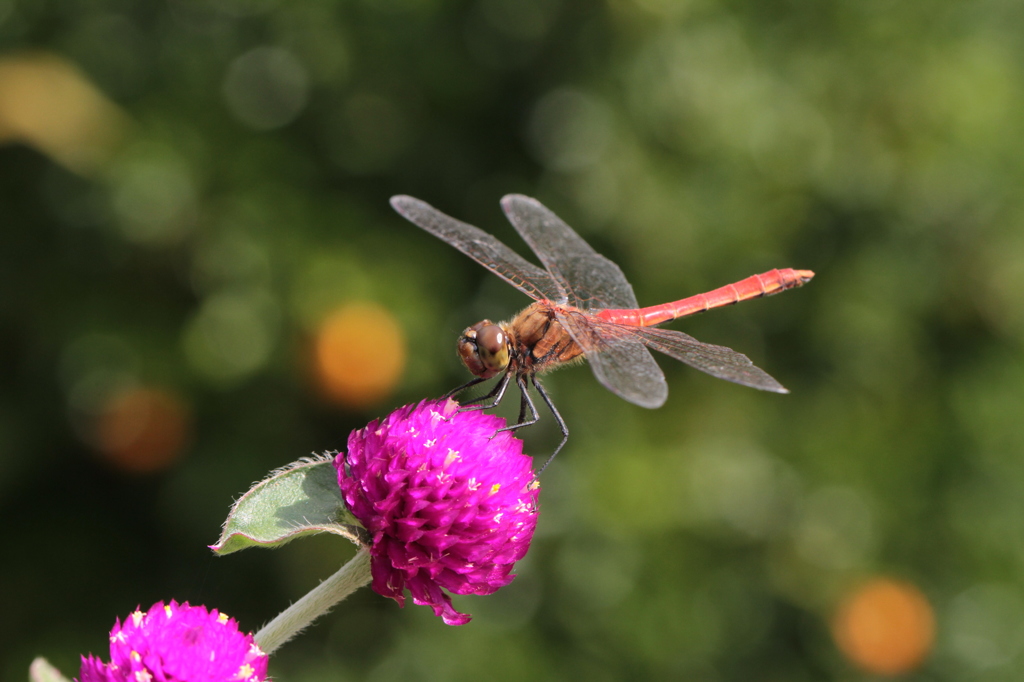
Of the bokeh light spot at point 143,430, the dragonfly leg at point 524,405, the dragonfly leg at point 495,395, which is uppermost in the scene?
the dragonfly leg at point 495,395

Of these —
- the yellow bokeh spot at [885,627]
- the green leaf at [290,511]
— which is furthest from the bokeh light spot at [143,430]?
the yellow bokeh spot at [885,627]

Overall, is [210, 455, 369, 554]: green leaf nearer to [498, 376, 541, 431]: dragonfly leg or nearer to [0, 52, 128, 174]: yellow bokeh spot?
[498, 376, 541, 431]: dragonfly leg

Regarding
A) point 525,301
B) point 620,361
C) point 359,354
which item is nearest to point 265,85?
point 359,354

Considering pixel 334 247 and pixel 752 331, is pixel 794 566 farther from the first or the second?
pixel 334 247

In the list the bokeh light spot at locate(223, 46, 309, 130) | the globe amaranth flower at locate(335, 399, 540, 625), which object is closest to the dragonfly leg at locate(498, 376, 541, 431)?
the globe amaranth flower at locate(335, 399, 540, 625)

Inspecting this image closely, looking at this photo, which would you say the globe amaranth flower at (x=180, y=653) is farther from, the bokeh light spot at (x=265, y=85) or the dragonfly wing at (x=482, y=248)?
the bokeh light spot at (x=265, y=85)

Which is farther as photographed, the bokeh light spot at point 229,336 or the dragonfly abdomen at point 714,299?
the bokeh light spot at point 229,336

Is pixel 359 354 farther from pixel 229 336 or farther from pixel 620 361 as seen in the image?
pixel 620 361
